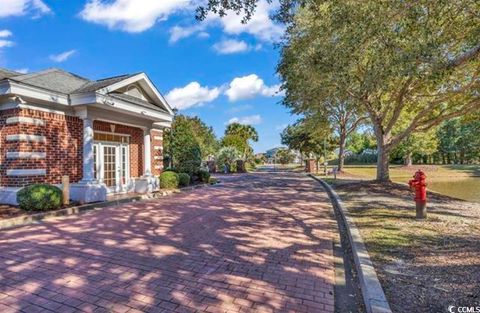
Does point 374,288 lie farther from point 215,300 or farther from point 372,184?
point 372,184

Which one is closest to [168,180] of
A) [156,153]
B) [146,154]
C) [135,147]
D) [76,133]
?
[146,154]

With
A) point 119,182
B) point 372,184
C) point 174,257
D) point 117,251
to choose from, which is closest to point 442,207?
point 372,184

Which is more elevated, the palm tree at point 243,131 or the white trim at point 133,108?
the palm tree at point 243,131

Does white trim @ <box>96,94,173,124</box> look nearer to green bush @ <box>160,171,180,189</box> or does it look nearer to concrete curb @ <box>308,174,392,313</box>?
green bush @ <box>160,171,180,189</box>

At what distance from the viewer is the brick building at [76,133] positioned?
30.8 feet

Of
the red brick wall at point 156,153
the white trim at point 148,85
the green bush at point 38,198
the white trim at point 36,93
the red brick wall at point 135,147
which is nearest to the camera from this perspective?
the green bush at point 38,198

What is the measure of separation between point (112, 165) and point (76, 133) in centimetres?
205

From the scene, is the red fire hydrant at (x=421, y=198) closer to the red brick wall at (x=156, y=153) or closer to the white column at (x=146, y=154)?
the white column at (x=146, y=154)

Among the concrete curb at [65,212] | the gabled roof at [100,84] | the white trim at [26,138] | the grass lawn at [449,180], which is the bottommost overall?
the grass lawn at [449,180]

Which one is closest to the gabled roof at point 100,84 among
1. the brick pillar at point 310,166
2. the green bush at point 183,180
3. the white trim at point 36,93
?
the white trim at point 36,93

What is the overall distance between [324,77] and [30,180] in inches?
399

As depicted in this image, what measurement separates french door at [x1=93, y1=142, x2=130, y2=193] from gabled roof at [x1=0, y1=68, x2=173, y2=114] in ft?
6.80

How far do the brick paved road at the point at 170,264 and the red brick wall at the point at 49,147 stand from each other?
2.54 meters

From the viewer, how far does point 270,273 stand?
445cm
